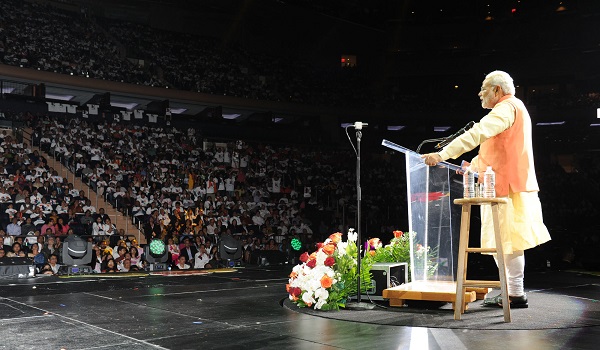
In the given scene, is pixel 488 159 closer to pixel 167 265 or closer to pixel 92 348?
pixel 92 348

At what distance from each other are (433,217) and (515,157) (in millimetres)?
834

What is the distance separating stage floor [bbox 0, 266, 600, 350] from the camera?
4.05 meters

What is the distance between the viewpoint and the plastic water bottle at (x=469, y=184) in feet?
16.1

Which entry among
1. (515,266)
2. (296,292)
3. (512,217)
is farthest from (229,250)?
(512,217)

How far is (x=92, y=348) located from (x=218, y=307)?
195 centimetres

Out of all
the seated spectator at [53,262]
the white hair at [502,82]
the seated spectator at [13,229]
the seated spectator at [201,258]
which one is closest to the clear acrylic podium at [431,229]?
the white hair at [502,82]

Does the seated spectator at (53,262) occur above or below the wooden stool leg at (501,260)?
below

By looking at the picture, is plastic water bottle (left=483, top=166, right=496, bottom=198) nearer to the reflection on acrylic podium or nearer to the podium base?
the reflection on acrylic podium

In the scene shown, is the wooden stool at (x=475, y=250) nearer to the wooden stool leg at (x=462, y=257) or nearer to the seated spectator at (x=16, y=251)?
the wooden stool leg at (x=462, y=257)

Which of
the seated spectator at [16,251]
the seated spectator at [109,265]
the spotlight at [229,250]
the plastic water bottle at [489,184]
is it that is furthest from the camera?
the spotlight at [229,250]

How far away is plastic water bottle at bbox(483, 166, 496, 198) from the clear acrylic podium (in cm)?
34

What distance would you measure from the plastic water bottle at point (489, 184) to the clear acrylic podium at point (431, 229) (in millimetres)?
344

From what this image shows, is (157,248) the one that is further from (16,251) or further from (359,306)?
(359,306)

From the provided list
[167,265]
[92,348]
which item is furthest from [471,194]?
[167,265]
